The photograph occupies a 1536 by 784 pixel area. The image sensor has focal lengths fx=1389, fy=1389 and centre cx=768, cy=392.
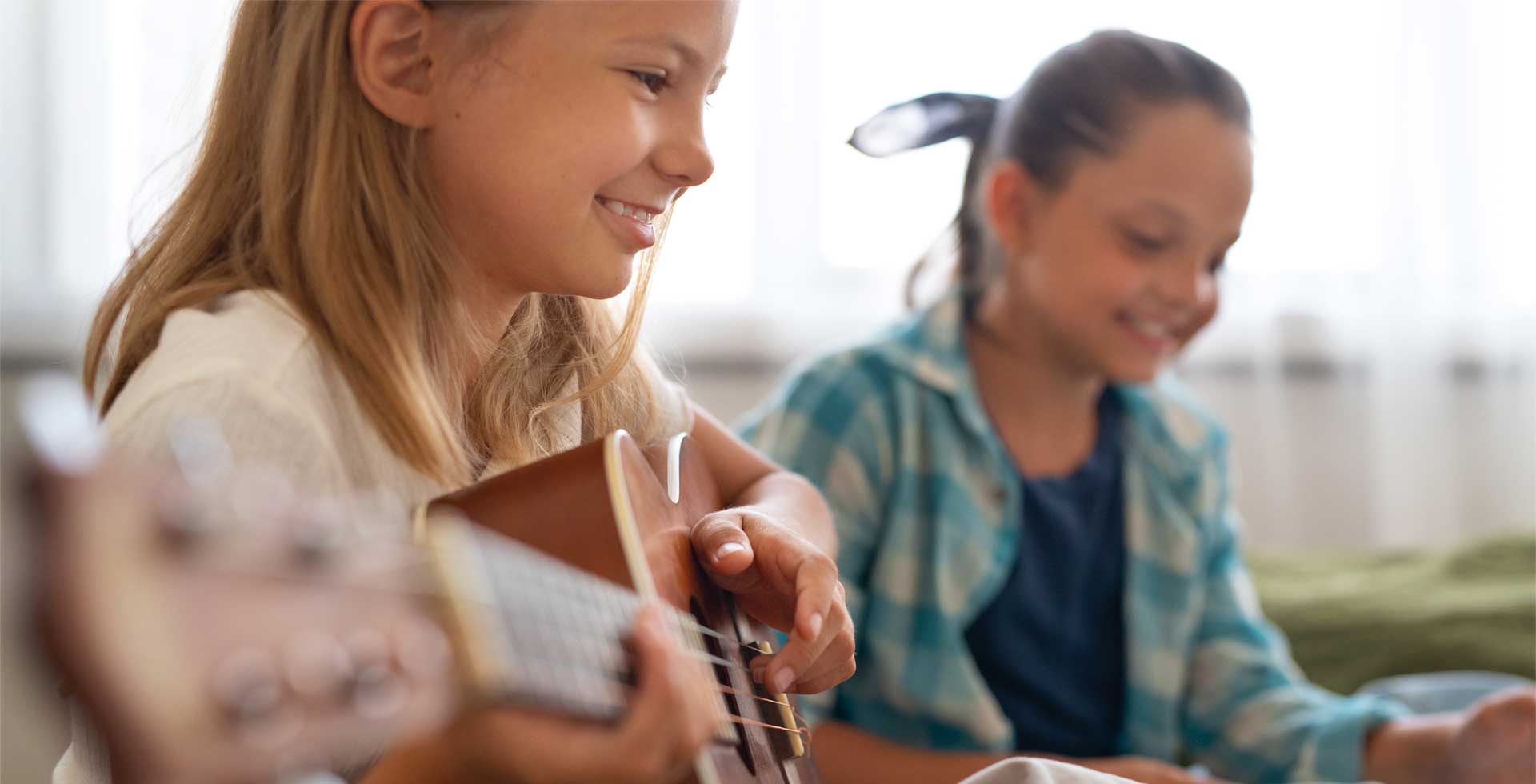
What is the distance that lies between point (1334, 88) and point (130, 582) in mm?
2112

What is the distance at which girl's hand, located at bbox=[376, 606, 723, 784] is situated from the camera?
430 mm

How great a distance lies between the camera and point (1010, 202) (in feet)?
4.21

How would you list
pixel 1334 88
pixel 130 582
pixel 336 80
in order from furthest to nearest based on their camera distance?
pixel 1334 88, pixel 336 80, pixel 130 582

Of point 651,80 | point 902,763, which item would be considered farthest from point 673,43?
point 902,763

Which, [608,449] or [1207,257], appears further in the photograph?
[1207,257]

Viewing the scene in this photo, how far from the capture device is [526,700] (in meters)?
0.42

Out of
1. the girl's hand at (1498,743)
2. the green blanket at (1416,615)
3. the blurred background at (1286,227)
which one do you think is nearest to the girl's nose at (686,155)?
the girl's hand at (1498,743)

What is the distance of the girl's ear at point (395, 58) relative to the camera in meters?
0.73

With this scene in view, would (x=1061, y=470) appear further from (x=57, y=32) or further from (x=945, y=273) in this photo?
(x=57, y=32)

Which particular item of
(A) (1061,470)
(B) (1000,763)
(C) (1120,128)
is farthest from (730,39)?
(A) (1061,470)

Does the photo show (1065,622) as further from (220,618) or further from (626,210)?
(220,618)

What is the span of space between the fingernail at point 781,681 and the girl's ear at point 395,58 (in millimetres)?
351

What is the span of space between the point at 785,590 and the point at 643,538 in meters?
0.17

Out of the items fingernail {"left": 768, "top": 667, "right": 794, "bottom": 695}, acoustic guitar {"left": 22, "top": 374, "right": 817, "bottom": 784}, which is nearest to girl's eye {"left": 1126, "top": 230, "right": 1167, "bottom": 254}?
fingernail {"left": 768, "top": 667, "right": 794, "bottom": 695}
